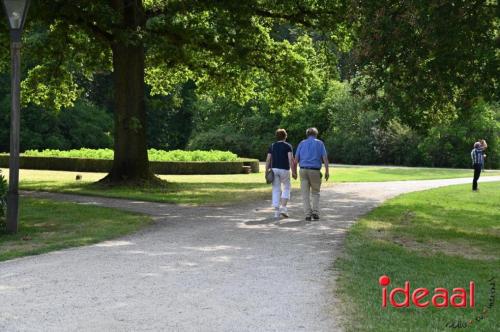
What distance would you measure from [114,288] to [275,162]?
667cm

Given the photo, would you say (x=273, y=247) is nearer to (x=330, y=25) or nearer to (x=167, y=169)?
(x=330, y=25)

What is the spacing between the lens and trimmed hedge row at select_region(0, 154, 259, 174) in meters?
29.3

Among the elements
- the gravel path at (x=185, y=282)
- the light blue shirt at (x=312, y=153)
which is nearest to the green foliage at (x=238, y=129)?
the light blue shirt at (x=312, y=153)

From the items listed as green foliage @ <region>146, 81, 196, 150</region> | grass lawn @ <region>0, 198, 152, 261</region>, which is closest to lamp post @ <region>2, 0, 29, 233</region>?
grass lawn @ <region>0, 198, 152, 261</region>

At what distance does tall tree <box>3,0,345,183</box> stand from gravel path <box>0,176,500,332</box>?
8353mm

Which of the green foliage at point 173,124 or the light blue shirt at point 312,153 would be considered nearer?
the light blue shirt at point 312,153

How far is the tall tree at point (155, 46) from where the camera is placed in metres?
17.6

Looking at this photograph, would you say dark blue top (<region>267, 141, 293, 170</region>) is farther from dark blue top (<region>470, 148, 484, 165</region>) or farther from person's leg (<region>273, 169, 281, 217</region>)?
dark blue top (<region>470, 148, 484, 165</region>)

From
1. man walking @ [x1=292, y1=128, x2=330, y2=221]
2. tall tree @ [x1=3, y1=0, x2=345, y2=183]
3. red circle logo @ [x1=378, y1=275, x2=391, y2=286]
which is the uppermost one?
tall tree @ [x1=3, y1=0, x2=345, y2=183]

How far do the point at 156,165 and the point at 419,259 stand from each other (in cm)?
2186

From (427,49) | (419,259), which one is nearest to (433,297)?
(419,259)

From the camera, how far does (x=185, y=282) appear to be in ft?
21.8

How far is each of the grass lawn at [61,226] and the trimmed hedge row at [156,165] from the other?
14166 mm

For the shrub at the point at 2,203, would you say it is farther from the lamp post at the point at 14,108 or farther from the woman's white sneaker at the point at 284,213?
the woman's white sneaker at the point at 284,213
